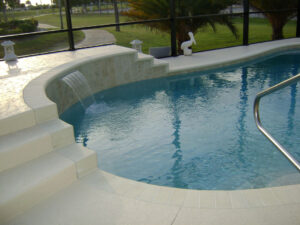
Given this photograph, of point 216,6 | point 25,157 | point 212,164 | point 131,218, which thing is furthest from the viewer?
point 216,6

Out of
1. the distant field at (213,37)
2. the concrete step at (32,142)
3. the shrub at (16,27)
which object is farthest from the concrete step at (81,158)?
the shrub at (16,27)

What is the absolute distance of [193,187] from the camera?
359cm

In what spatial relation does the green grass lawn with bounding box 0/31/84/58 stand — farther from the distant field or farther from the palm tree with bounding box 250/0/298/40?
the palm tree with bounding box 250/0/298/40

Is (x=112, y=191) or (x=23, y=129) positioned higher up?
(x=23, y=129)

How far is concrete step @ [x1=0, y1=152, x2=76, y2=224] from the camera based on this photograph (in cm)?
276

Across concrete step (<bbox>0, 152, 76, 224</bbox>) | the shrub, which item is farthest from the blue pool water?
the shrub

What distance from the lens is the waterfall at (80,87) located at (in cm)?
601

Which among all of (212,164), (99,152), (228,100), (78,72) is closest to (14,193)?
(99,152)

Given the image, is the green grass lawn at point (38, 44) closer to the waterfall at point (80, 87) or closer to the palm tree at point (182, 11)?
the palm tree at point (182, 11)

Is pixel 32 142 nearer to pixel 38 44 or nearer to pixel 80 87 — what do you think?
pixel 80 87

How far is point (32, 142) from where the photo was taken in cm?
329

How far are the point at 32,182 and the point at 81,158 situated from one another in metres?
0.51

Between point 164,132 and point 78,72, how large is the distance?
2.36 metres

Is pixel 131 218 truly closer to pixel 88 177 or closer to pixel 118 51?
pixel 88 177
